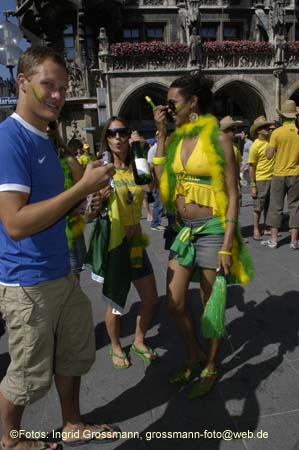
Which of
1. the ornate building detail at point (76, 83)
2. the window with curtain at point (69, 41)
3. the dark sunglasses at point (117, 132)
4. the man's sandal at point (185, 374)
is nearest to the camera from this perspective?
the man's sandal at point (185, 374)

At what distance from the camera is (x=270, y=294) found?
13.6ft

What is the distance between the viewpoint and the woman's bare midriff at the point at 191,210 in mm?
2580

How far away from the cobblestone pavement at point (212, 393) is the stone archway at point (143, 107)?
650 inches

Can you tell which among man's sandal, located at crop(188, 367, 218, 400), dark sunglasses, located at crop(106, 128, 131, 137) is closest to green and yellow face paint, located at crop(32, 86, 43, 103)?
dark sunglasses, located at crop(106, 128, 131, 137)

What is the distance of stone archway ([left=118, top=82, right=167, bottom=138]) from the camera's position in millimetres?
18984

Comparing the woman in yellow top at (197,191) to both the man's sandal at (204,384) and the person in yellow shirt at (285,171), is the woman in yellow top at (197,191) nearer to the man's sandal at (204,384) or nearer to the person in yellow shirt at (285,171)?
the man's sandal at (204,384)

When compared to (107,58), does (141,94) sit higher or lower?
lower

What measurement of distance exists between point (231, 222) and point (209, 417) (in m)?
1.25

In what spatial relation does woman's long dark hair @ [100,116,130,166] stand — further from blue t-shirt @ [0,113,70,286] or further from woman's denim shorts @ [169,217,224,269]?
blue t-shirt @ [0,113,70,286]

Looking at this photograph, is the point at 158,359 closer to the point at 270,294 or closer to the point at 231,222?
the point at 231,222

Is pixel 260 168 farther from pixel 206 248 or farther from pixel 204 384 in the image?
pixel 204 384

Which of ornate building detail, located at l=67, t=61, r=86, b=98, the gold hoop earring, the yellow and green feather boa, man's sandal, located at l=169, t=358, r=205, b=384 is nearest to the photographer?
the yellow and green feather boa

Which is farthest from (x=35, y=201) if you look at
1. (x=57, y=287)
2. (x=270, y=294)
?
(x=270, y=294)

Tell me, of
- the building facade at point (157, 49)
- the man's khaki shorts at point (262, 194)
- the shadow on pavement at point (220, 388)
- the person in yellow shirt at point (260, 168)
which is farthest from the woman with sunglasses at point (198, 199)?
the building facade at point (157, 49)
